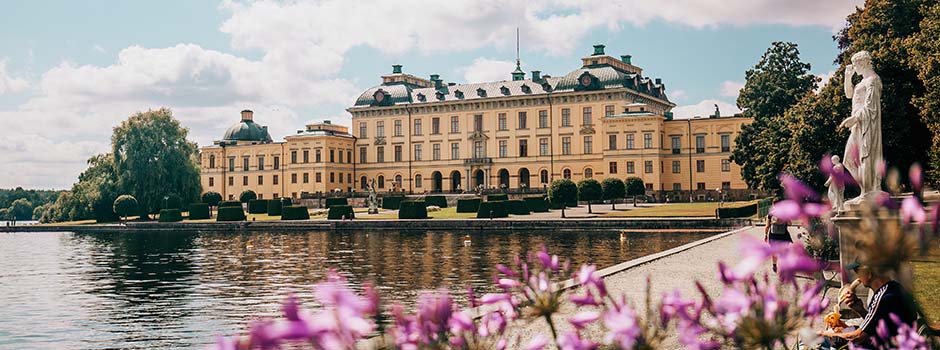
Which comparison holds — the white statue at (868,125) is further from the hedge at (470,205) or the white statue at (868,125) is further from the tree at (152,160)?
the tree at (152,160)

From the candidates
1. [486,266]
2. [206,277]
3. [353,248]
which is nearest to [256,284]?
[206,277]

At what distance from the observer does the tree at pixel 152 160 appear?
56062 mm

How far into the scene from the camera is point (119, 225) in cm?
5009

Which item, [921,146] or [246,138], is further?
[246,138]

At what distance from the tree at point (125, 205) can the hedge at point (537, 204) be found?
2532cm

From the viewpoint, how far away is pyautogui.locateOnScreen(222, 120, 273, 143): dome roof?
84.6 m

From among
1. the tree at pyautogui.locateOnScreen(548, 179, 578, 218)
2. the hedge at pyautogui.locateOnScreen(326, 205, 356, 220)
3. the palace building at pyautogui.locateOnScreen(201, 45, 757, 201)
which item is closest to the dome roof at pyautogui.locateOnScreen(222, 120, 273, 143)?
the palace building at pyautogui.locateOnScreen(201, 45, 757, 201)

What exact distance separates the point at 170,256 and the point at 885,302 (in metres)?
26.2

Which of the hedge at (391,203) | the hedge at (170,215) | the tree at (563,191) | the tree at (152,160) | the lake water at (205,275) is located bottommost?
the lake water at (205,275)

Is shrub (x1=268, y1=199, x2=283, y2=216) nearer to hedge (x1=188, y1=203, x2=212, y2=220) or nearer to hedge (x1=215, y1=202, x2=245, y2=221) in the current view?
hedge (x1=188, y1=203, x2=212, y2=220)

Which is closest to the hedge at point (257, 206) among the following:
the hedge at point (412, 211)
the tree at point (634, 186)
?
the hedge at point (412, 211)

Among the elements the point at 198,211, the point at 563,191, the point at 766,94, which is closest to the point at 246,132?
the point at 198,211

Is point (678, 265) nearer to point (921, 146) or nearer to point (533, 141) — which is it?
point (921, 146)

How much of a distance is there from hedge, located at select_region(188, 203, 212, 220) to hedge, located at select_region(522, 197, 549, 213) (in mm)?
21215
